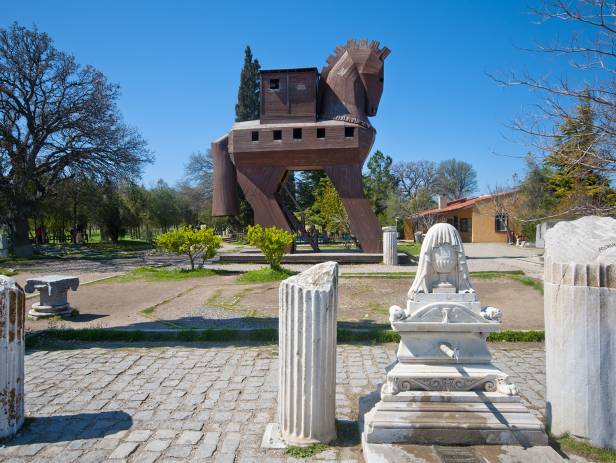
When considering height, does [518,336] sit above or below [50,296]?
below

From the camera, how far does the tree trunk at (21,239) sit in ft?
75.0

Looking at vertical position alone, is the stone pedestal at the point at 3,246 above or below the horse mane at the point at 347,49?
below

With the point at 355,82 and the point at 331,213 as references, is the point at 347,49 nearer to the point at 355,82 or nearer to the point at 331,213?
the point at 355,82

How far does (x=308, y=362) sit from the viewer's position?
11.5 ft

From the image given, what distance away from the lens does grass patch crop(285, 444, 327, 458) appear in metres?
3.41

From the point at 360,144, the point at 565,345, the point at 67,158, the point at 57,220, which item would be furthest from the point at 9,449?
the point at 57,220

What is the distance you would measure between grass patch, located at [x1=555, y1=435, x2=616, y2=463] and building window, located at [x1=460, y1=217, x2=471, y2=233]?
112 ft

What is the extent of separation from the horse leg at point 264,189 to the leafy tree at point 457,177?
40.5m

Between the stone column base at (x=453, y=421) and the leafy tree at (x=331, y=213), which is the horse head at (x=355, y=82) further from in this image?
the stone column base at (x=453, y=421)

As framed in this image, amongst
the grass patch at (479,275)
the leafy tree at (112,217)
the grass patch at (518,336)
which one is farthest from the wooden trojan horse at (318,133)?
the leafy tree at (112,217)

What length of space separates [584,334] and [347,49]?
16.4 meters

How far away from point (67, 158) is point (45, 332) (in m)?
19.7

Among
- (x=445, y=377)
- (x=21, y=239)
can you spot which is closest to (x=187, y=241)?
(x=445, y=377)

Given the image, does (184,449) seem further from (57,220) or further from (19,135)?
(57,220)
